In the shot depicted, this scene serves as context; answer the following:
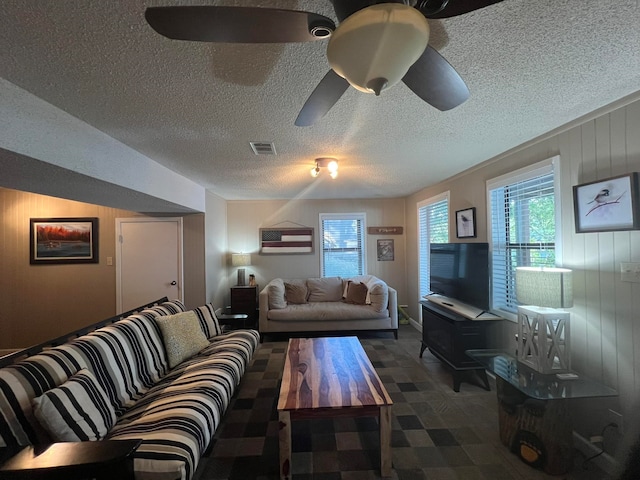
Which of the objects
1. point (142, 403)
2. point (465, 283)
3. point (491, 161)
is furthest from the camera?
point (465, 283)

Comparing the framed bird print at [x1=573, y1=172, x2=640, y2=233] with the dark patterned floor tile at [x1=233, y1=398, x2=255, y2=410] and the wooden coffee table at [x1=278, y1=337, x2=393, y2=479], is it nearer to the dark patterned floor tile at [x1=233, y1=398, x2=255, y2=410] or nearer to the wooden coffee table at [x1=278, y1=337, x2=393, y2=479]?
the wooden coffee table at [x1=278, y1=337, x2=393, y2=479]

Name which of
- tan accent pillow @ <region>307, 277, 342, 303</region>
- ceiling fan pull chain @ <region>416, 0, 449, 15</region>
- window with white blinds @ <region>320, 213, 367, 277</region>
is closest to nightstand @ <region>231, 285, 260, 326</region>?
tan accent pillow @ <region>307, 277, 342, 303</region>

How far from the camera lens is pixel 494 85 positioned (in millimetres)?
1535

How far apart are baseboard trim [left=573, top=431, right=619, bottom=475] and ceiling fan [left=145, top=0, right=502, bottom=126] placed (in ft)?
8.50

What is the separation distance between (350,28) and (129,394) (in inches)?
101

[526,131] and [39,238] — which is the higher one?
[526,131]

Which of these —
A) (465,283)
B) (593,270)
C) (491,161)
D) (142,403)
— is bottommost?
(142,403)

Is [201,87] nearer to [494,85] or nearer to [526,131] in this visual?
[494,85]

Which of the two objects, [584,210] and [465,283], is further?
[465,283]

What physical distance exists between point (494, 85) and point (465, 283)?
2.16 meters

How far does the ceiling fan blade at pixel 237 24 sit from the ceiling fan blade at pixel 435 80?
40 centimetres

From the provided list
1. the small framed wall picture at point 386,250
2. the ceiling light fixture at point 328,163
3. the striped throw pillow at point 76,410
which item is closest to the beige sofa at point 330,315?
the small framed wall picture at point 386,250

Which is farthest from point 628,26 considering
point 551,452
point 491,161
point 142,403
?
point 142,403

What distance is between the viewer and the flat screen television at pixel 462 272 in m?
2.84
